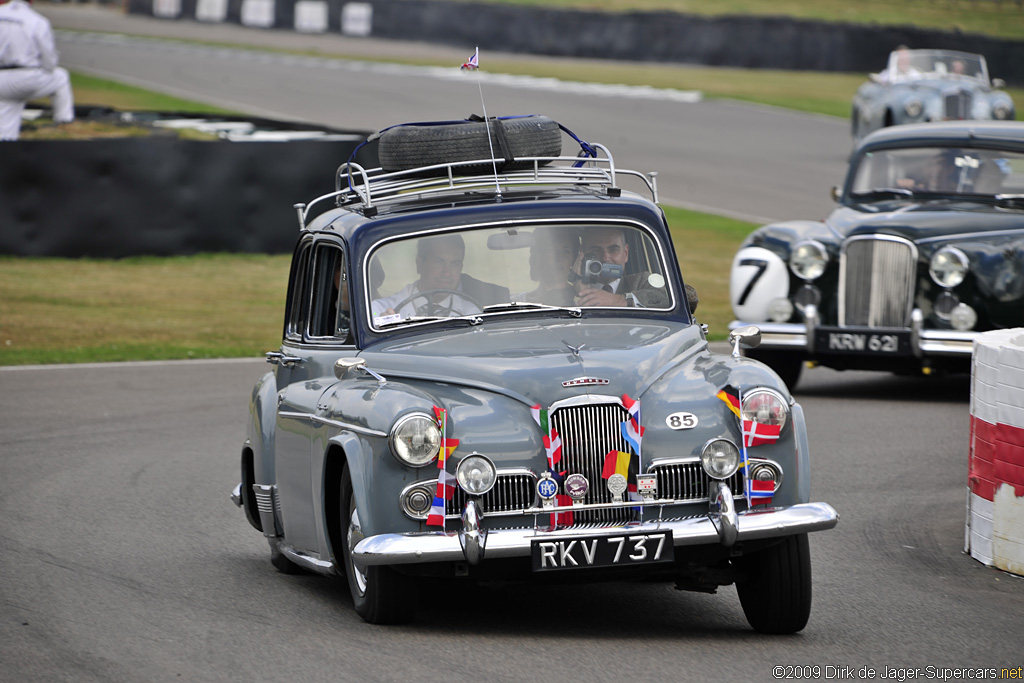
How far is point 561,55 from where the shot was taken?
4834cm

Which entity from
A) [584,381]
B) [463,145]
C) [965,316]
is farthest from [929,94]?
[584,381]

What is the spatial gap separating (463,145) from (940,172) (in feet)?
20.7

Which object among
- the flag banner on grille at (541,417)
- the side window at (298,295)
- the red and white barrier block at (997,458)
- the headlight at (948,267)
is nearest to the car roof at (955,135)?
the headlight at (948,267)

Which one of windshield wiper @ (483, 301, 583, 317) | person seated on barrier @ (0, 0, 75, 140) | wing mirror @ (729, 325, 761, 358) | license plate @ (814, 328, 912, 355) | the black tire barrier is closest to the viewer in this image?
wing mirror @ (729, 325, 761, 358)

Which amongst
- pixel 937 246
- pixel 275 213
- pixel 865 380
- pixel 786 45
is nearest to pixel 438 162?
pixel 937 246

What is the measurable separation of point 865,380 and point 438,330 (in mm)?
7538

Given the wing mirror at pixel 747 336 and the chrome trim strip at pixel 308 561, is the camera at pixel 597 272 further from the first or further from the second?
the chrome trim strip at pixel 308 561

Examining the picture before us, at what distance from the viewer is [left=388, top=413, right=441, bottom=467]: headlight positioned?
18.6 ft

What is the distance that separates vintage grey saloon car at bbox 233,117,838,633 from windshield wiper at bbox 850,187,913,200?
20.5ft

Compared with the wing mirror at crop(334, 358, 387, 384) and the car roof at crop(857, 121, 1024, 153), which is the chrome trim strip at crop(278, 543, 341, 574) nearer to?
the wing mirror at crop(334, 358, 387, 384)

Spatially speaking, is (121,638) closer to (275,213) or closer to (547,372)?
(547,372)

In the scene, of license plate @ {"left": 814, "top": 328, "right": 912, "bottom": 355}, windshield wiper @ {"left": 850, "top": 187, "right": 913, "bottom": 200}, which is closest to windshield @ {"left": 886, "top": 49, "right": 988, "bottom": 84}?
windshield wiper @ {"left": 850, "top": 187, "right": 913, "bottom": 200}

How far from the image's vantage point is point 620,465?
5.75 m

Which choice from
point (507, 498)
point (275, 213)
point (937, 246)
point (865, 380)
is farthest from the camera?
point (275, 213)
